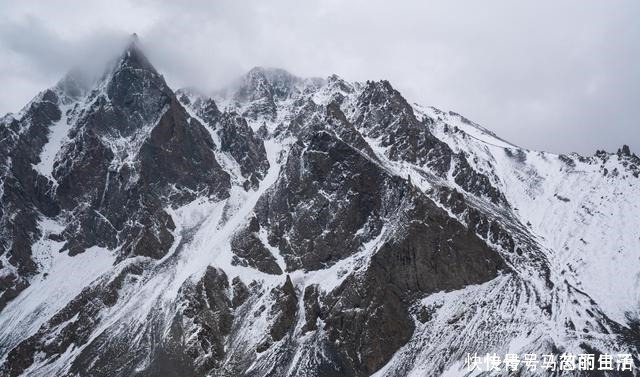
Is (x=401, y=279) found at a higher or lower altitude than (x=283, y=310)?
higher

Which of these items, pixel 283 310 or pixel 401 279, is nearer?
pixel 401 279

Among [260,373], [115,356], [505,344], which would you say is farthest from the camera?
[115,356]

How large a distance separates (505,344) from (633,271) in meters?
57.8

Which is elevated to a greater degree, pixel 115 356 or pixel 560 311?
pixel 560 311

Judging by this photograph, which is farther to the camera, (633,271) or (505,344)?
(633,271)

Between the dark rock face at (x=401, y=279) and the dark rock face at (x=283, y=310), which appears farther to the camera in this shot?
the dark rock face at (x=283, y=310)

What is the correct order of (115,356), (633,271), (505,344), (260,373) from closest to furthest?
(505,344) < (260,373) < (115,356) < (633,271)

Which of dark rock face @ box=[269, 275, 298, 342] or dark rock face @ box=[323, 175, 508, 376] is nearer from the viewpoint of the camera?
dark rock face @ box=[323, 175, 508, 376]

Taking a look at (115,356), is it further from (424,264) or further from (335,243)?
(424,264)

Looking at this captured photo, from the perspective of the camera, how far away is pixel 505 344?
15075 centimetres

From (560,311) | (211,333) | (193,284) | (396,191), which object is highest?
(396,191)

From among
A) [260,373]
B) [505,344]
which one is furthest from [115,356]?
[505,344]

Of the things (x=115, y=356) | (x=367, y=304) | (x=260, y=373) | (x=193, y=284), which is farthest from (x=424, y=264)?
(x=115, y=356)

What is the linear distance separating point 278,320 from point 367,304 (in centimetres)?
2408
